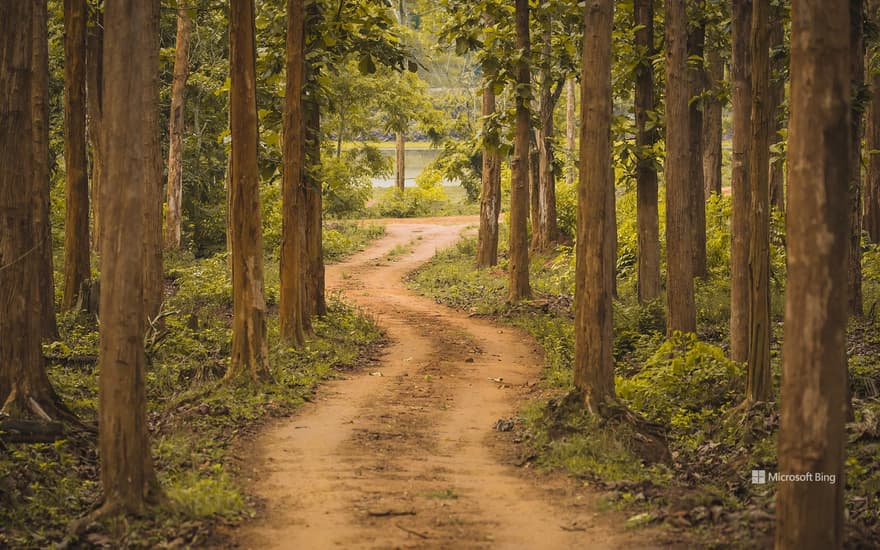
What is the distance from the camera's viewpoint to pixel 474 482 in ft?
31.9

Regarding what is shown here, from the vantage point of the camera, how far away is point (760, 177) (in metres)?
11.0

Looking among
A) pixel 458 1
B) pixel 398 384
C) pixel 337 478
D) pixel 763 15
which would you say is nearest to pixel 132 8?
pixel 337 478

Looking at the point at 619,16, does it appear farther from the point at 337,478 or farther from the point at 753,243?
the point at 337,478

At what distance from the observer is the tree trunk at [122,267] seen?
779 cm

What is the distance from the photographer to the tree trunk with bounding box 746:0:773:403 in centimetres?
1091

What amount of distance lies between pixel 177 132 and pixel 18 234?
18.5 meters

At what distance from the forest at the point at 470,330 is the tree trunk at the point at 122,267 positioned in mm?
23

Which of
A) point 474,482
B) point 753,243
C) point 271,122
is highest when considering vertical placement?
point 271,122

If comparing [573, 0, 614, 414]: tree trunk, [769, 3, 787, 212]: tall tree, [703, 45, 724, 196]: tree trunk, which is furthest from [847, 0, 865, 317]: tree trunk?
[703, 45, 724, 196]: tree trunk

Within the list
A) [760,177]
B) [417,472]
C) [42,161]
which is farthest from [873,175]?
[42,161]

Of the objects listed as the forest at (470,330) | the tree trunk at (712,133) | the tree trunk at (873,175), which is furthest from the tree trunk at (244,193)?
the tree trunk at (873,175)

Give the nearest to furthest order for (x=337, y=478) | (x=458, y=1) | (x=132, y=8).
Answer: (x=132, y=8) < (x=337, y=478) < (x=458, y=1)

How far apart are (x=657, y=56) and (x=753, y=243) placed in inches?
282

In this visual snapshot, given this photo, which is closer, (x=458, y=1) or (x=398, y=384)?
(x=398, y=384)
